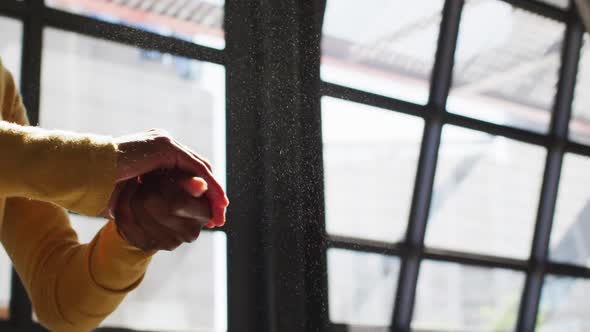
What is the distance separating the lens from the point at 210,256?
3.03 ft

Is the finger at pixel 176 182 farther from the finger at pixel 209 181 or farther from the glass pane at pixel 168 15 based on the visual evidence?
the glass pane at pixel 168 15

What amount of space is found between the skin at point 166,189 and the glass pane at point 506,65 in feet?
3.12

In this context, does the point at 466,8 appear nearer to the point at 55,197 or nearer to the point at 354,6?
the point at 354,6

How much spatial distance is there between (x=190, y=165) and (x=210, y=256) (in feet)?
1.99

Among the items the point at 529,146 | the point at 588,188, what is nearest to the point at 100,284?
the point at 529,146

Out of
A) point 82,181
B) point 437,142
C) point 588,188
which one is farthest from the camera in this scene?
point 588,188

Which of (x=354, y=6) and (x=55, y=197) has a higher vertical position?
(x=354, y=6)

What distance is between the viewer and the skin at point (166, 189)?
1.06 ft

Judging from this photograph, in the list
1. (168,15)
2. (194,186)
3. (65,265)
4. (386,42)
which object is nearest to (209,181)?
(194,186)

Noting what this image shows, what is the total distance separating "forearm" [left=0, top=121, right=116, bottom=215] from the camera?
0.31 metres

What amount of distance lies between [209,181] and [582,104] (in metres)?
1.38

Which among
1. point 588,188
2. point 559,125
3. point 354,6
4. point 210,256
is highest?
point 354,6

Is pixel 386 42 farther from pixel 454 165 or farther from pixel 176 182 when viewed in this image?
pixel 176 182

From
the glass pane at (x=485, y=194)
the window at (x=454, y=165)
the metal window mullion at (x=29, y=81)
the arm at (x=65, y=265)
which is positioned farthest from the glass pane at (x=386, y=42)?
the arm at (x=65, y=265)
